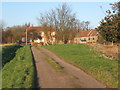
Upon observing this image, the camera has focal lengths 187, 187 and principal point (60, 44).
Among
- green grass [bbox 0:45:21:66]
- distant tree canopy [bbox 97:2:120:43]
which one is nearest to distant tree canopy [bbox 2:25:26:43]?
green grass [bbox 0:45:21:66]

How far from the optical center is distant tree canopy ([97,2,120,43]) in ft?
46.8

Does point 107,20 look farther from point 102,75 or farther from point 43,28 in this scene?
point 43,28

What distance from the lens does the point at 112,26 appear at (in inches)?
578

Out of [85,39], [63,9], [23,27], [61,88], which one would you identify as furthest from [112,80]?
[23,27]

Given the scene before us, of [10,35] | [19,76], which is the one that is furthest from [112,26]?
Answer: [10,35]

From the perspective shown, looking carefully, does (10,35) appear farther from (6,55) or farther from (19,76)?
(19,76)

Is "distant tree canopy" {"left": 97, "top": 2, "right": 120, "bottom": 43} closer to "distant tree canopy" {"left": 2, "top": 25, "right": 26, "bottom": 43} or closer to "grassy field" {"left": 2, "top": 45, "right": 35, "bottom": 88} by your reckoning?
"grassy field" {"left": 2, "top": 45, "right": 35, "bottom": 88}

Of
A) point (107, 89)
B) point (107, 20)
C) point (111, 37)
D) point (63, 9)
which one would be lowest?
point (107, 89)

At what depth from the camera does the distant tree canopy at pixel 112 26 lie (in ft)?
46.8

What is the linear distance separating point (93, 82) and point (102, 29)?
8.38 metres

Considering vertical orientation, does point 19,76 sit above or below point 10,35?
below

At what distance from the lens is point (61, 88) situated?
713cm

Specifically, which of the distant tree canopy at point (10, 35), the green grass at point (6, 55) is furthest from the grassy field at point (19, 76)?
the distant tree canopy at point (10, 35)

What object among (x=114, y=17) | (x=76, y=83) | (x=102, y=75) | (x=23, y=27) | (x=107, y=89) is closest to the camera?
(x=107, y=89)
